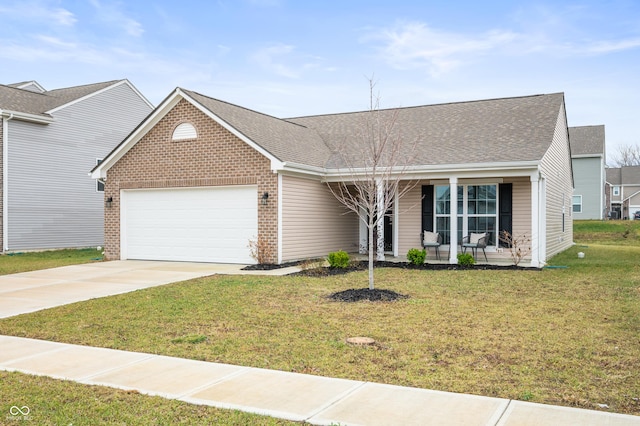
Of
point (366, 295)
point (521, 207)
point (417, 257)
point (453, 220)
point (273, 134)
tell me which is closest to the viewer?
point (366, 295)

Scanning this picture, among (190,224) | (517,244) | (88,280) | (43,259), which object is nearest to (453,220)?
(517,244)

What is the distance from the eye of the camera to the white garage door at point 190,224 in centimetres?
1636

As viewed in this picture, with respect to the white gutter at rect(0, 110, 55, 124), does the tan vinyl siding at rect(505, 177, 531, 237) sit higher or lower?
lower

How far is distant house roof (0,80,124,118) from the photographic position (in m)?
21.5

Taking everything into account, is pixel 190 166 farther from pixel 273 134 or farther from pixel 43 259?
pixel 43 259

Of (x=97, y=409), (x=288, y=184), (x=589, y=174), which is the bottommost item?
(x=97, y=409)

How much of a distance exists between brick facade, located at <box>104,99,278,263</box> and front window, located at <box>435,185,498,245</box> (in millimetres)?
5291

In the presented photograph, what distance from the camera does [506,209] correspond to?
16.4 meters

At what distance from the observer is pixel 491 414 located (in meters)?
4.47

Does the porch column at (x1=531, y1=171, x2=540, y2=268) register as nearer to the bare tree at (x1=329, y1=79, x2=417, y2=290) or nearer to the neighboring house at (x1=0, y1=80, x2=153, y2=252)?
the bare tree at (x1=329, y1=79, x2=417, y2=290)

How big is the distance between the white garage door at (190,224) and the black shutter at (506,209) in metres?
7.06

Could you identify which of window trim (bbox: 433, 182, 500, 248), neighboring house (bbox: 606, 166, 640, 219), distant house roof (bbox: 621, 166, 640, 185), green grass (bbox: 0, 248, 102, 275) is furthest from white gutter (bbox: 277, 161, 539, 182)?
distant house roof (bbox: 621, 166, 640, 185)

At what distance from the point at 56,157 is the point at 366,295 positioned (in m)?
17.3

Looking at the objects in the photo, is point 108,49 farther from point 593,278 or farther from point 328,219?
point 593,278
